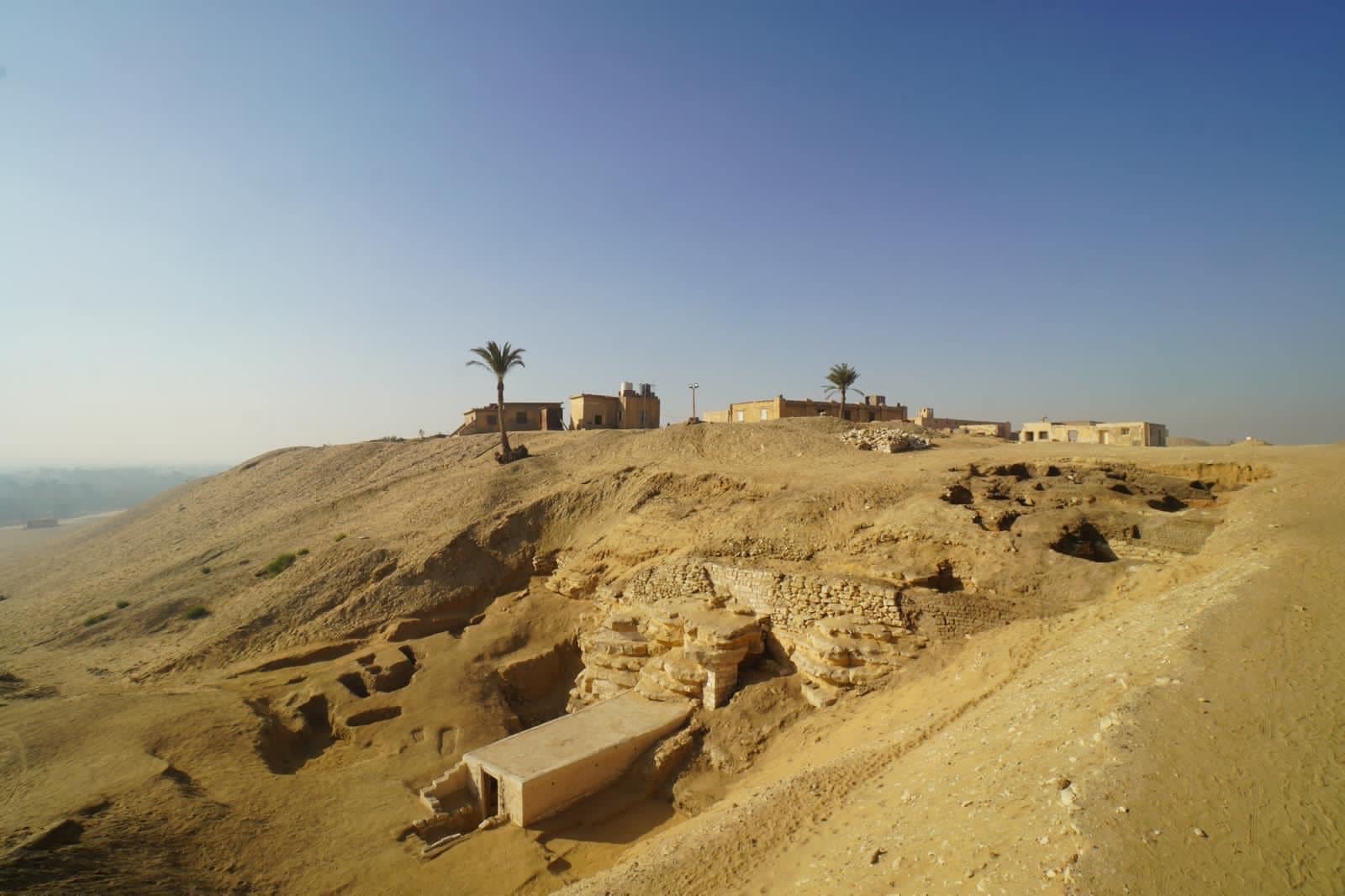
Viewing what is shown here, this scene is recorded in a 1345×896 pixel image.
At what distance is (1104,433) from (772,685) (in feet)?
71.6

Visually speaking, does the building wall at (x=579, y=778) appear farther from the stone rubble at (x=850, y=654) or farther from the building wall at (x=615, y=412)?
the building wall at (x=615, y=412)

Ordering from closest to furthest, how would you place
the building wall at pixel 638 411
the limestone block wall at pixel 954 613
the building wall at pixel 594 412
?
the limestone block wall at pixel 954 613 → the building wall at pixel 594 412 → the building wall at pixel 638 411

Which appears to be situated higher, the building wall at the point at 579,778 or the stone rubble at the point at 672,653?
the stone rubble at the point at 672,653

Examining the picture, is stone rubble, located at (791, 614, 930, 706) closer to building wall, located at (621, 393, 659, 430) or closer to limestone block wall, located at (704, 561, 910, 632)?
limestone block wall, located at (704, 561, 910, 632)

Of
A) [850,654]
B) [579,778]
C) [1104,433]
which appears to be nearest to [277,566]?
[579,778]

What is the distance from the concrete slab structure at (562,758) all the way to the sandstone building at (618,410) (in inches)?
952

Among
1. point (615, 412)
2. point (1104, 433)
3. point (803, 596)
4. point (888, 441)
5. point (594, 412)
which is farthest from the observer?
point (615, 412)

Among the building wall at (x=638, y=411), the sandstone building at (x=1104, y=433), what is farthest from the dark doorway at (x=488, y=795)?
the building wall at (x=638, y=411)

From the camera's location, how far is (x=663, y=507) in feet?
57.3

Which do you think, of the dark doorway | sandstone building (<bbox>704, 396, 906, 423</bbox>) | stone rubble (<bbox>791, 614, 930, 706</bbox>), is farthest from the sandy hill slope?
sandstone building (<bbox>704, 396, 906, 423</bbox>)

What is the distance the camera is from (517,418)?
38.5 m

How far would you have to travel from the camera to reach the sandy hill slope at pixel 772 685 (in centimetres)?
477

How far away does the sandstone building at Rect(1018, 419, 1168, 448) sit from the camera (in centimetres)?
2412

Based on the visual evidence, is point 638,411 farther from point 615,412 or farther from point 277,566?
point 277,566
